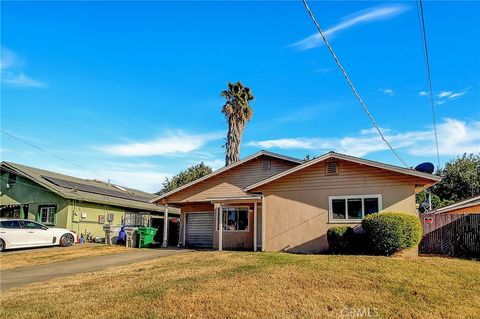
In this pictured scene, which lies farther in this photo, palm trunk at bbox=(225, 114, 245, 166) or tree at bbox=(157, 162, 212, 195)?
tree at bbox=(157, 162, 212, 195)

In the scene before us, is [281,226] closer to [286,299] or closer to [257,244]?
[257,244]

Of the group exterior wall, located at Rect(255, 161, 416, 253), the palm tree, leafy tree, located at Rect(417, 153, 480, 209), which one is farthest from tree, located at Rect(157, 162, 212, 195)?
exterior wall, located at Rect(255, 161, 416, 253)

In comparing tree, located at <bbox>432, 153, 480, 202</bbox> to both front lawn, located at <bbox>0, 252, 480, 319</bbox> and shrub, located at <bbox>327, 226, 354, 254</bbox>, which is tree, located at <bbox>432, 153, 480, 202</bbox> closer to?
shrub, located at <bbox>327, 226, 354, 254</bbox>

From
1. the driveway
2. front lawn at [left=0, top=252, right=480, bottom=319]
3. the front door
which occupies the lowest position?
the driveway

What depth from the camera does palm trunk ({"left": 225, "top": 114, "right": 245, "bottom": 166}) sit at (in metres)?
31.1

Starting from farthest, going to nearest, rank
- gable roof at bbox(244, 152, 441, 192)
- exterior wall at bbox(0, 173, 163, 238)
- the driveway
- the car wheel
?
exterior wall at bbox(0, 173, 163, 238), the car wheel, gable roof at bbox(244, 152, 441, 192), the driveway

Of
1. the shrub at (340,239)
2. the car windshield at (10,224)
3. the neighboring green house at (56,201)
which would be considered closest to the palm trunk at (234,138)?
the neighboring green house at (56,201)

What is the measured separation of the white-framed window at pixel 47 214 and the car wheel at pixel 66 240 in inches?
134

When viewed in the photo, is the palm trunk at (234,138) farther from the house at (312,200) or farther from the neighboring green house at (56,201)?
the house at (312,200)

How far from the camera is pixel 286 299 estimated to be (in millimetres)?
7602

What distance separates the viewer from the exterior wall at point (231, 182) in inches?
827

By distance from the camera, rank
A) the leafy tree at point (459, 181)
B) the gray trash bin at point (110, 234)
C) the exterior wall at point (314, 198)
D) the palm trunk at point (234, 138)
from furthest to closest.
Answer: the leafy tree at point (459, 181)
the palm trunk at point (234, 138)
the gray trash bin at point (110, 234)
the exterior wall at point (314, 198)

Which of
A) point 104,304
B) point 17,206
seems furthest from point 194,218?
point 104,304

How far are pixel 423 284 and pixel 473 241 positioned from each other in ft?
23.3
